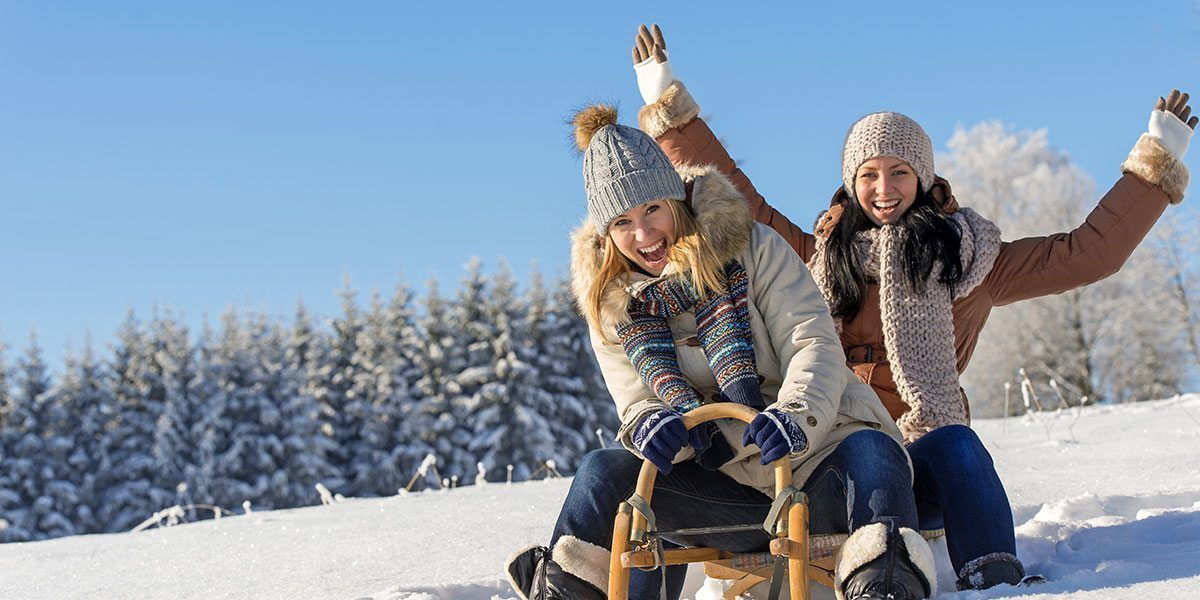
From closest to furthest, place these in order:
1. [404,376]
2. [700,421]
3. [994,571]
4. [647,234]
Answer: [700,421], [994,571], [647,234], [404,376]

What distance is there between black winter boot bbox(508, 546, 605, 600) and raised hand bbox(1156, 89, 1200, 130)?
2617 mm

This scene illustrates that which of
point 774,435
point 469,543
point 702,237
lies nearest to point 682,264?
point 702,237

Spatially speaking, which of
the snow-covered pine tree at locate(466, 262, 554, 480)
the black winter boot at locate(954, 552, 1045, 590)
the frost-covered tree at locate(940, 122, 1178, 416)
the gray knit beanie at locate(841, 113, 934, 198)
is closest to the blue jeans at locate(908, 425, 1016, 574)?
the black winter boot at locate(954, 552, 1045, 590)

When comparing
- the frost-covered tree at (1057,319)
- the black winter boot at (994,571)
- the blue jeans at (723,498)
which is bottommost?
the black winter boot at (994,571)

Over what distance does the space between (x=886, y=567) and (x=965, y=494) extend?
19.2 inches

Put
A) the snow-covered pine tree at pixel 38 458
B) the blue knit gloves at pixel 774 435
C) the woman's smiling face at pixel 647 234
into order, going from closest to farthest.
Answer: the blue knit gloves at pixel 774 435 → the woman's smiling face at pixel 647 234 → the snow-covered pine tree at pixel 38 458

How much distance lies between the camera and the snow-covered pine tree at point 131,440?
29.9m

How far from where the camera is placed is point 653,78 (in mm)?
3887

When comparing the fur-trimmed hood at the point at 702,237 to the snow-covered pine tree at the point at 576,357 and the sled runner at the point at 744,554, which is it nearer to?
the sled runner at the point at 744,554

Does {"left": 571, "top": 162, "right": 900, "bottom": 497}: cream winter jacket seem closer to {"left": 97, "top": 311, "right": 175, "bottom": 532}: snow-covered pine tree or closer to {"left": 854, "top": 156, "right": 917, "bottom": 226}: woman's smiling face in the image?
{"left": 854, "top": 156, "right": 917, "bottom": 226}: woman's smiling face

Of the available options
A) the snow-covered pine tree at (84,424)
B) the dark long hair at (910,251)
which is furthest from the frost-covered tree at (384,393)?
the dark long hair at (910,251)

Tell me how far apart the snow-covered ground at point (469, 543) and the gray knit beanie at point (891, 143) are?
121cm

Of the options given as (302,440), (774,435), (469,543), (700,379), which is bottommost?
(469,543)

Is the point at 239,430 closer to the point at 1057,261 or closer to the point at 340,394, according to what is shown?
the point at 340,394
